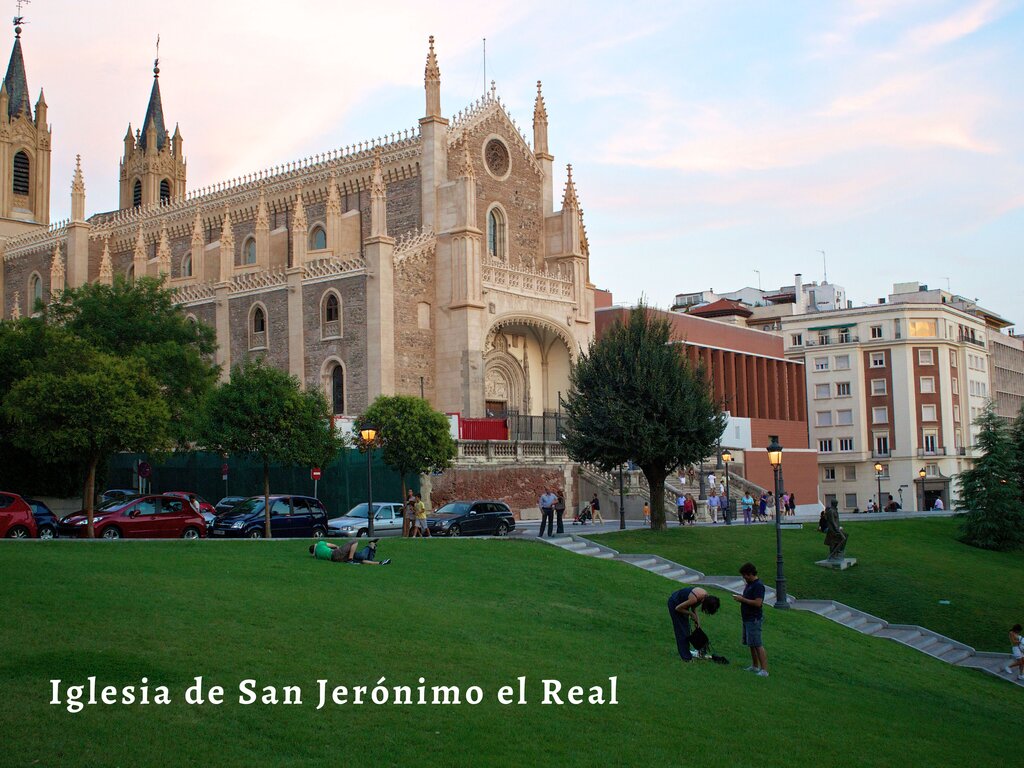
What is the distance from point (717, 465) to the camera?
53.1 m

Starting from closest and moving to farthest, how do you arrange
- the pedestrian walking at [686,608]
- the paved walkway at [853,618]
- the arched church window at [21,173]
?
the pedestrian walking at [686,608]
the paved walkway at [853,618]
the arched church window at [21,173]

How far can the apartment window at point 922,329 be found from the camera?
81.3 meters

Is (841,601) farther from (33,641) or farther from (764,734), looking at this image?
(33,641)

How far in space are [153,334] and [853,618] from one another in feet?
92.3

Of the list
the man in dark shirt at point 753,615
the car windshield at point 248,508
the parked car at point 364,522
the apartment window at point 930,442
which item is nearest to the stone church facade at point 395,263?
the parked car at point 364,522

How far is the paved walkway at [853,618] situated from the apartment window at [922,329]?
59252 mm

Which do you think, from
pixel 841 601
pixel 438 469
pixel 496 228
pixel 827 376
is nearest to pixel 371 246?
pixel 496 228

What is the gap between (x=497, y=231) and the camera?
176 ft

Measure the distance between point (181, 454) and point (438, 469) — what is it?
12.9 m

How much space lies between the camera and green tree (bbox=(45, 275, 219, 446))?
3875cm

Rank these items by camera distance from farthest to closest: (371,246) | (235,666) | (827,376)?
(827,376), (371,246), (235,666)

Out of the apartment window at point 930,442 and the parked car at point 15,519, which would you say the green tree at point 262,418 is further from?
the apartment window at point 930,442

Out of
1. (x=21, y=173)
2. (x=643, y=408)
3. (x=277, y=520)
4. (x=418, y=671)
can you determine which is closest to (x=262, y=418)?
(x=277, y=520)

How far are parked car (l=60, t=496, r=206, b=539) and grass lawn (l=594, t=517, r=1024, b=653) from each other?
1051 cm
